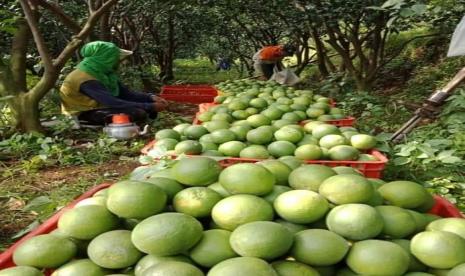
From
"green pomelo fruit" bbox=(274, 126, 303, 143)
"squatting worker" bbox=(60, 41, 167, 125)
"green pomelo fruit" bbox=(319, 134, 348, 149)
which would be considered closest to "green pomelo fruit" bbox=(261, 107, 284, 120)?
"green pomelo fruit" bbox=(274, 126, 303, 143)

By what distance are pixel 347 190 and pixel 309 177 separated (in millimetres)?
205

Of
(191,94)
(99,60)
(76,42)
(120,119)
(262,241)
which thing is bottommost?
(191,94)

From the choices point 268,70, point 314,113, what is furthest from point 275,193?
point 268,70

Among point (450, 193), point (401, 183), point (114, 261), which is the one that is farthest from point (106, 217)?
point (450, 193)

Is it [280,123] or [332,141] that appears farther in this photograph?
[280,123]

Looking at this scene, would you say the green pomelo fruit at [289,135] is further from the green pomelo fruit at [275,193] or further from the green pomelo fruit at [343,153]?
the green pomelo fruit at [275,193]

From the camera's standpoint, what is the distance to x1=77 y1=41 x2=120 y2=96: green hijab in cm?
545

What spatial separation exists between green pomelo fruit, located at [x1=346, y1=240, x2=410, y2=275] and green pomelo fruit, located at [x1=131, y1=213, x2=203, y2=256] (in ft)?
1.54

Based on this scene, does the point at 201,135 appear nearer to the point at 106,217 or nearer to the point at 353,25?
the point at 106,217

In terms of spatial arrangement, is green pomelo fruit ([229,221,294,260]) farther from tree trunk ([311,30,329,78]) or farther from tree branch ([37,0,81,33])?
tree trunk ([311,30,329,78])

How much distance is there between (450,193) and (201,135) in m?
1.75

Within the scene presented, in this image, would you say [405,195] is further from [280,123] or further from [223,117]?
[223,117]

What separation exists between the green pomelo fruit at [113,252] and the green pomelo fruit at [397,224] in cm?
80

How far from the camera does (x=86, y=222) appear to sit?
149cm
